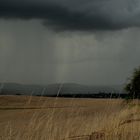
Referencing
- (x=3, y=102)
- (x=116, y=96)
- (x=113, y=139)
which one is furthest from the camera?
(x=3, y=102)

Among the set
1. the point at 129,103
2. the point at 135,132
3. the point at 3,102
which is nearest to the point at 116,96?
the point at 135,132

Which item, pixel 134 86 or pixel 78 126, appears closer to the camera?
pixel 78 126

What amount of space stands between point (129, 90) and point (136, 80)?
31.8 inches

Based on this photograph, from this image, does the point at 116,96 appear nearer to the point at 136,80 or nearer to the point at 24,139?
the point at 24,139

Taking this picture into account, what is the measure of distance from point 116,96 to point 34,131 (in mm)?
4286

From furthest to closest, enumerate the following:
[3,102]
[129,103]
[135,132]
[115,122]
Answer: [3,102] < [129,103] < [115,122] < [135,132]

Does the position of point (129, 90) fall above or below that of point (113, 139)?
above

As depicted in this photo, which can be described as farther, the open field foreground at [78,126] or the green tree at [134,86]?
the green tree at [134,86]

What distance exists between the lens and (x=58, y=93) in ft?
32.0

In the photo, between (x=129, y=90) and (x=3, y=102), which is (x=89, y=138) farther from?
(x=3, y=102)

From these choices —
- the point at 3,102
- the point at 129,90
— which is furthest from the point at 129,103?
the point at 3,102

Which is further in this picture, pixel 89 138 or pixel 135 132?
pixel 135 132

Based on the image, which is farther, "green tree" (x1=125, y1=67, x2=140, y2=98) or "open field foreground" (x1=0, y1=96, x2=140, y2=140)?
"green tree" (x1=125, y1=67, x2=140, y2=98)

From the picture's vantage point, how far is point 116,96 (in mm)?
14352
